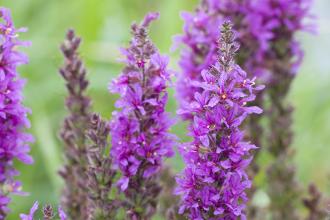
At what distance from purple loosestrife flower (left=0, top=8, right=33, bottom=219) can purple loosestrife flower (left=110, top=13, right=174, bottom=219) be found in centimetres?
45

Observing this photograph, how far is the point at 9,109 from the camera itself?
327cm

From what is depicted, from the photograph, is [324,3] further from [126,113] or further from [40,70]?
[126,113]

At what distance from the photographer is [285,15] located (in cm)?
464

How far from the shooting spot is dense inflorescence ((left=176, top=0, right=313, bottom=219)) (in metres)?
4.07

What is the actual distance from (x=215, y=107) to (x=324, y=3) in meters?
6.86

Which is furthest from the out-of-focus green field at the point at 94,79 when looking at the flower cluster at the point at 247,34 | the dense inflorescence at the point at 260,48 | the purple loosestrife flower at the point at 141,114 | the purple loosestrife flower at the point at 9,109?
the purple loosestrife flower at the point at 141,114

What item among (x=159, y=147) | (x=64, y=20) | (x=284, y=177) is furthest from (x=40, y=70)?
(x=159, y=147)

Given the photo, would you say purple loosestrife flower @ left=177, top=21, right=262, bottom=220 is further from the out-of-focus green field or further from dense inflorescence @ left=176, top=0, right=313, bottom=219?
the out-of-focus green field

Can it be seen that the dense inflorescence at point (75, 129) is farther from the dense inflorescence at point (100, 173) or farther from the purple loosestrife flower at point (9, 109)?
the dense inflorescence at point (100, 173)

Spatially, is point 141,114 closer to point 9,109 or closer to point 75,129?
point 9,109

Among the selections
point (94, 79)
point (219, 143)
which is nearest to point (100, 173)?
point (219, 143)

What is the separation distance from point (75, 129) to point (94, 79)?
3118 mm

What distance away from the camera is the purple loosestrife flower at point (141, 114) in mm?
3139

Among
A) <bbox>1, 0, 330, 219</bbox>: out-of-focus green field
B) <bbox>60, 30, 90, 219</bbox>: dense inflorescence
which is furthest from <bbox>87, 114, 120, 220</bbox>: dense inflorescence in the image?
<bbox>1, 0, 330, 219</bbox>: out-of-focus green field
